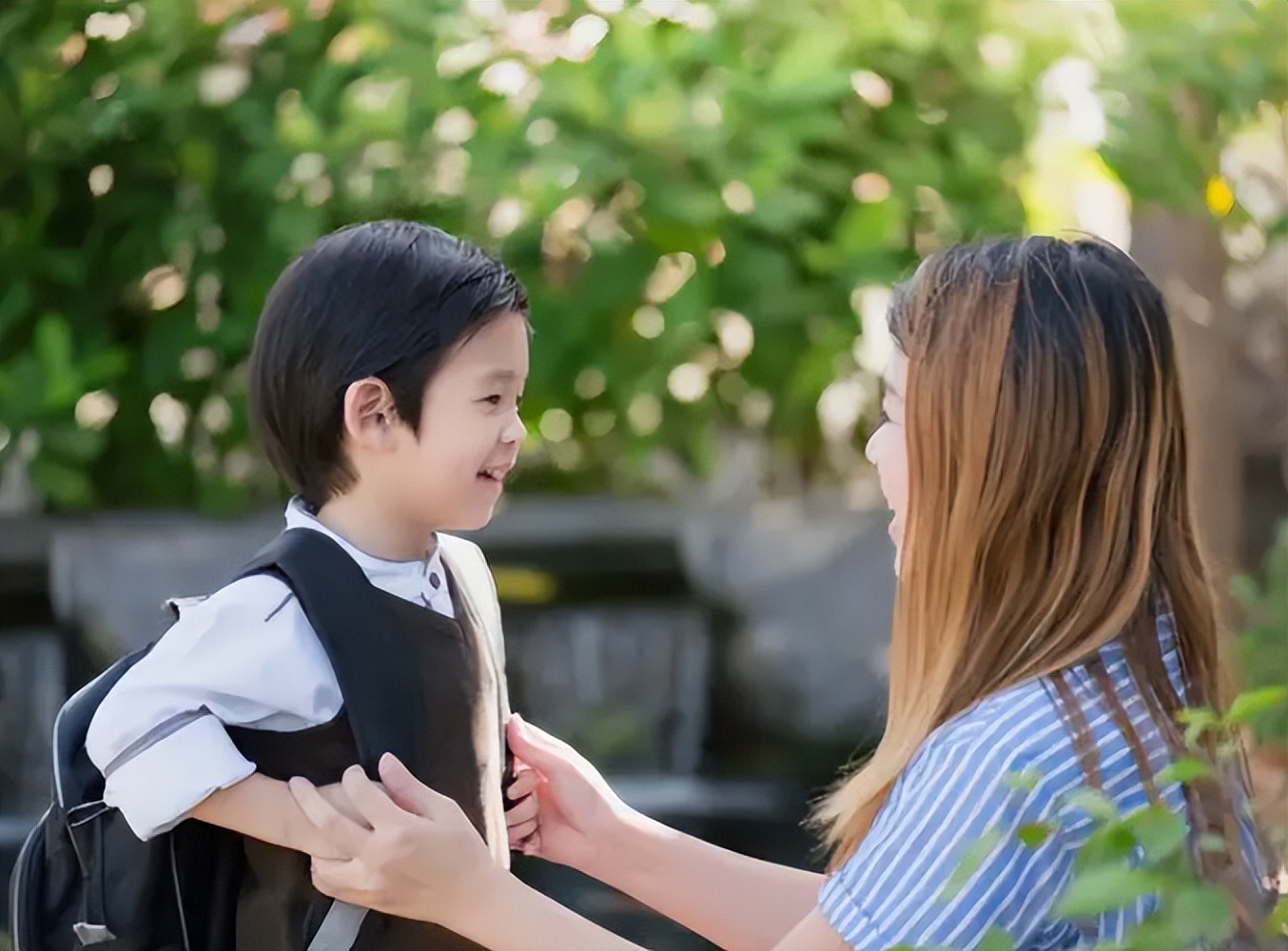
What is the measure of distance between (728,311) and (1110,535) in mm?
2479

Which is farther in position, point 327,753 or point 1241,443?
point 1241,443

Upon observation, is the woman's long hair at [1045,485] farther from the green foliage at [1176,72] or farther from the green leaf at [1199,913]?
the green foliage at [1176,72]

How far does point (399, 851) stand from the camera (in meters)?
1.60

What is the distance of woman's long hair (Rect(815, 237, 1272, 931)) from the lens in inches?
60.7

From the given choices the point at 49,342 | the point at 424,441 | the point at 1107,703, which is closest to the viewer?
the point at 1107,703

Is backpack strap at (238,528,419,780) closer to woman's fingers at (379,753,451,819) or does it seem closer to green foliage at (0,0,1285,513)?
woman's fingers at (379,753,451,819)

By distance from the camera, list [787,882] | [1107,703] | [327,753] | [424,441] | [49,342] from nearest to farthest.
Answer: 1. [1107,703]
2. [327,753]
3. [424,441]
4. [787,882]
5. [49,342]

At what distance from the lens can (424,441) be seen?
71.1 inches

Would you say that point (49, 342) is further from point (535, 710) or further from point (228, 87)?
point (535, 710)

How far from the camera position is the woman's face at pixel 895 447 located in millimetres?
1683

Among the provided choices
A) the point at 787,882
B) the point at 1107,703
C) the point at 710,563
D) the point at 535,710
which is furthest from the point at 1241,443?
the point at 1107,703

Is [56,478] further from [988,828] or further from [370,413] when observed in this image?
[988,828]

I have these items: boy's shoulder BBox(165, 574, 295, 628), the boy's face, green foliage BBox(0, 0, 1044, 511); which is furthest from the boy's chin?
green foliage BBox(0, 0, 1044, 511)

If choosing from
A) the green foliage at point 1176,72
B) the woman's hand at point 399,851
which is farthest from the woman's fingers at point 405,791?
the green foliage at point 1176,72
